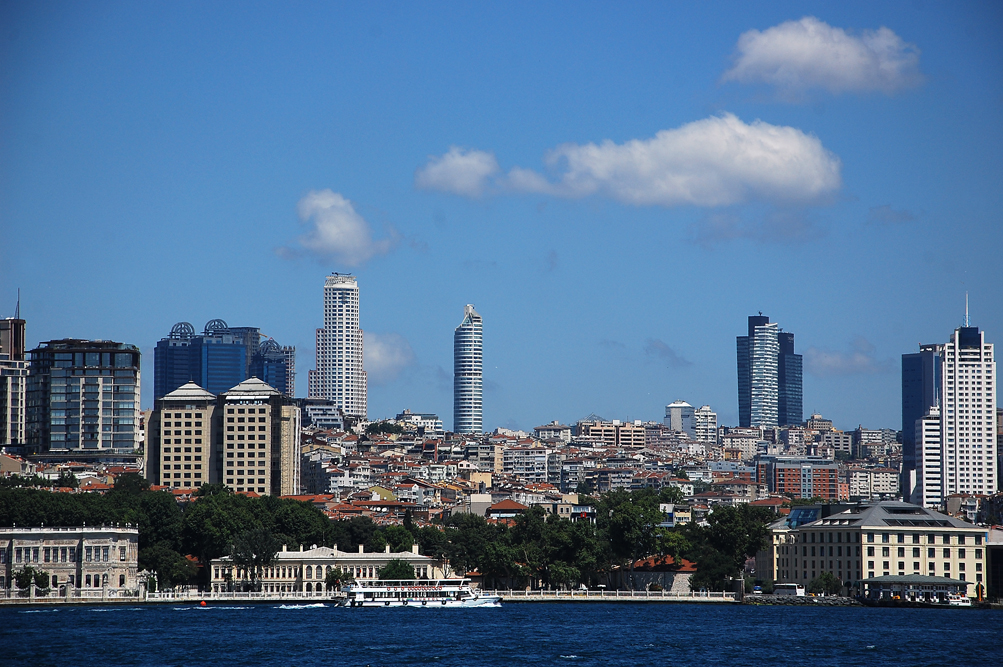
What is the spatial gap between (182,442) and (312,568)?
6054 cm

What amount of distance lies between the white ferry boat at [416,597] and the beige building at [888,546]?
20474 mm

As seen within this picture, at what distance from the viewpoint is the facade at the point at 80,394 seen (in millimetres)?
164125

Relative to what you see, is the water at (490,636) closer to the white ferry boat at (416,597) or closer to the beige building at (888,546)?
the white ferry boat at (416,597)

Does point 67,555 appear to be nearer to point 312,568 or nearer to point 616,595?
point 312,568

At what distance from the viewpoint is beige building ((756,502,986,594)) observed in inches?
3671

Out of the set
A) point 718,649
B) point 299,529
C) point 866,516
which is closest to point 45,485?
point 299,529

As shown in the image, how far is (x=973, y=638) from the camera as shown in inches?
2643

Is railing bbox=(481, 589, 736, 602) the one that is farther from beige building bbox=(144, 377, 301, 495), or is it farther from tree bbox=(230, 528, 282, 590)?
beige building bbox=(144, 377, 301, 495)

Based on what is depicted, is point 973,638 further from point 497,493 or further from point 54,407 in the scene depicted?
point 54,407

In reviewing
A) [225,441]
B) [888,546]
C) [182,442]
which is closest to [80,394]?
[182,442]

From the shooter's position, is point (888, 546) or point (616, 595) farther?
point (616, 595)

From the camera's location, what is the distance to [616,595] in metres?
95.6

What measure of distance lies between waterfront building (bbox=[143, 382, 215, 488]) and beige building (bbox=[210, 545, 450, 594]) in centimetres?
5547

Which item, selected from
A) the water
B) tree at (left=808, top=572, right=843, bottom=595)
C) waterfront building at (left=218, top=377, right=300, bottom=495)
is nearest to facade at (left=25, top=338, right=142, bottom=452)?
waterfront building at (left=218, top=377, right=300, bottom=495)
